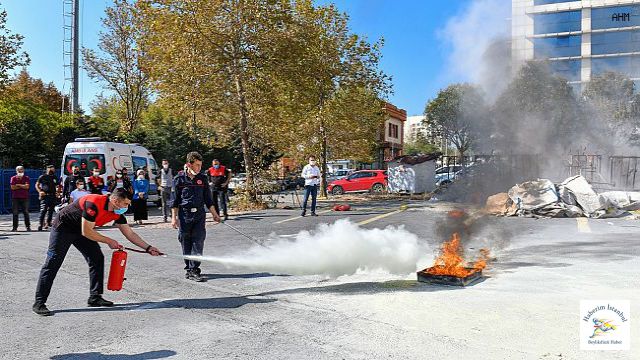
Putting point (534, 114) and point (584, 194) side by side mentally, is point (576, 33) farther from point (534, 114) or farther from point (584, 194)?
point (584, 194)

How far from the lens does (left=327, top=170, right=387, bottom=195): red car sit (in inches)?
1217

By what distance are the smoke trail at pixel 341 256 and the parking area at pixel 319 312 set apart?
16cm

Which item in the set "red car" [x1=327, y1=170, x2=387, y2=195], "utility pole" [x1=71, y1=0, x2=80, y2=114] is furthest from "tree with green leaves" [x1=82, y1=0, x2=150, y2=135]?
"red car" [x1=327, y1=170, x2=387, y2=195]

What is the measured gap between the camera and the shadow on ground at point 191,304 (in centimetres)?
603

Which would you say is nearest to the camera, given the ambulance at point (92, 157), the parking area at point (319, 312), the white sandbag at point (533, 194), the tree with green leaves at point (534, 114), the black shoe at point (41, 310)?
the parking area at point (319, 312)

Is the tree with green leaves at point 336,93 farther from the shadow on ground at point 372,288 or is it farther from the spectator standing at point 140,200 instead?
the shadow on ground at point 372,288

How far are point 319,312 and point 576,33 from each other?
Answer: 27.2 ft

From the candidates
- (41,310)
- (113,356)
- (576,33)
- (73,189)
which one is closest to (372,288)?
(113,356)

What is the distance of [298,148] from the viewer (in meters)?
31.2

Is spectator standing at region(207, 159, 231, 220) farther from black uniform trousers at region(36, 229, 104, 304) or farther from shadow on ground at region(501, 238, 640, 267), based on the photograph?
black uniform trousers at region(36, 229, 104, 304)

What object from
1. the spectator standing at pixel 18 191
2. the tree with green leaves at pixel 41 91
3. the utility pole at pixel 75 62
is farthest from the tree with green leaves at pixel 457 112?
the tree with green leaves at pixel 41 91

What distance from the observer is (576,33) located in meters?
10.3

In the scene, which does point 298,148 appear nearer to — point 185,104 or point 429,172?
point 429,172

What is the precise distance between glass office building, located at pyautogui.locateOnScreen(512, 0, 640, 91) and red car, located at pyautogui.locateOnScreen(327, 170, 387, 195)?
18.6 m
